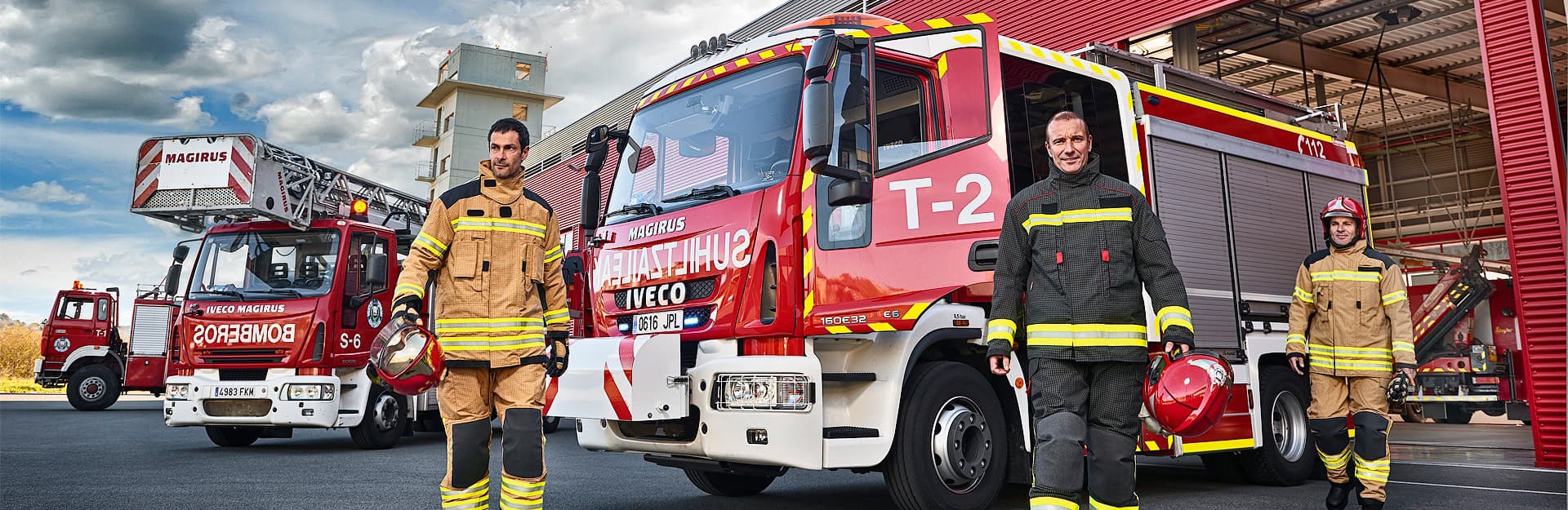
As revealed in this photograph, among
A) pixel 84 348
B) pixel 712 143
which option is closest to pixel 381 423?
pixel 712 143

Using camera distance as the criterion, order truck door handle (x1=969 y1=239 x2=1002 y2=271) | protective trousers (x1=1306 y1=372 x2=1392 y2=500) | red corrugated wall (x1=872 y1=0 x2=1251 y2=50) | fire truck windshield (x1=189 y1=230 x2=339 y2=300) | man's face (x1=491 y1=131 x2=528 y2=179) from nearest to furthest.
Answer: man's face (x1=491 y1=131 x2=528 y2=179) → truck door handle (x1=969 y1=239 x2=1002 y2=271) → protective trousers (x1=1306 y1=372 x2=1392 y2=500) → fire truck windshield (x1=189 y1=230 x2=339 y2=300) → red corrugated wall (x1=872 y1=0 x2=1251 y2=50)

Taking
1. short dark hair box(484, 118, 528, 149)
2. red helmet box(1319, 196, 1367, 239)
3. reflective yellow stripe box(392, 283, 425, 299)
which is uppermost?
short dark hair box(484, 118, 528, 149)

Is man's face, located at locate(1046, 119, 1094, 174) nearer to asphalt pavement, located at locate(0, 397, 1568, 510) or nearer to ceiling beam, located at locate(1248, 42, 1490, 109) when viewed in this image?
asphalt pavement, located at locate(0, 397, 1568, 510)

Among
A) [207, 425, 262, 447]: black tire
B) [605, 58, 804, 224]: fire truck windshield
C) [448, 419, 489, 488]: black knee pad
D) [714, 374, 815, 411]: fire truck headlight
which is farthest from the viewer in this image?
[207, 425, 262, 447]: black tire

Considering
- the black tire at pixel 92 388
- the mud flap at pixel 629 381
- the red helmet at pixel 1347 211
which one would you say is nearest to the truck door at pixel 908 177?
the mud flap at pixel 629 381

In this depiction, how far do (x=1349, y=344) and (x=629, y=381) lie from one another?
12.9ft

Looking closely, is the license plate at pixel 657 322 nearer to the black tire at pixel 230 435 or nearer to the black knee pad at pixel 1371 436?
the black knee pad at pixel 1371 436

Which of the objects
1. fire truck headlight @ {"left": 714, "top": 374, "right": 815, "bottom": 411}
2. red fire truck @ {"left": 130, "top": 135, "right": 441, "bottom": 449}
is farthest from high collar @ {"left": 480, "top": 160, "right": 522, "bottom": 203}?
red fire truck @ {"left": 130, "top": 135, "right": 441, "bottom": 449}

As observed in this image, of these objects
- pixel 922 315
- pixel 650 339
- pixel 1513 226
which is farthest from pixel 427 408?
pixel 1513 226

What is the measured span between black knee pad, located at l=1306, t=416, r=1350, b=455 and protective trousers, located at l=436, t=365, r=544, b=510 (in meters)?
4.28

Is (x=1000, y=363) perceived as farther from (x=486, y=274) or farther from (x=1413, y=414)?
(x=1413, y=414)

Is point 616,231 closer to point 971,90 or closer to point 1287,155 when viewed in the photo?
point 971,90

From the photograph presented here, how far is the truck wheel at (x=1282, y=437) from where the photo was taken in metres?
7.03

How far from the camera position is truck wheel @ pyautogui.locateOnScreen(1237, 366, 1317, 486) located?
7.03 meters
